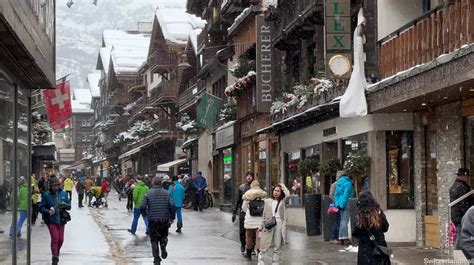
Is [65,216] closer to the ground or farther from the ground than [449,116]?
closer to the ground

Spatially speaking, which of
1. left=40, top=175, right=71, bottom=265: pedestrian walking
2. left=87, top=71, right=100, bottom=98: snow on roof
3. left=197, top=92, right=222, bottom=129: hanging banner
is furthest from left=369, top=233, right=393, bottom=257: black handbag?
left=87, top=71, right=100, bottom=98: snow on roof

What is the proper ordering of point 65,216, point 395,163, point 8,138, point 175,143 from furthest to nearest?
1. point 175,143
2. point 395,163
3. point 65,216
4. point 8,138

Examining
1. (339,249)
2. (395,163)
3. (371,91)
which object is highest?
(371,91)

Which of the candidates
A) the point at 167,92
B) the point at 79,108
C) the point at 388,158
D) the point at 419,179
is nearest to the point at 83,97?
the point at 79,108

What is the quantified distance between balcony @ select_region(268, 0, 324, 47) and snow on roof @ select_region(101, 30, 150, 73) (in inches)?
2368

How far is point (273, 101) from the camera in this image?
101ft

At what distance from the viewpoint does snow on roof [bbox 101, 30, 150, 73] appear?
90.5m

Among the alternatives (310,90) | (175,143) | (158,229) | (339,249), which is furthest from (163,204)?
(175,143)

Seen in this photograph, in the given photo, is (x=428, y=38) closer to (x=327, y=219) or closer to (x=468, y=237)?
(x=327, y=219)

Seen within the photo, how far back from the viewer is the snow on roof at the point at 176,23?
67250 millimetres

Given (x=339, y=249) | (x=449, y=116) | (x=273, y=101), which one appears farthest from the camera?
(x=273, y=101)

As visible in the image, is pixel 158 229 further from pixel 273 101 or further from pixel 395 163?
pixel 273 101

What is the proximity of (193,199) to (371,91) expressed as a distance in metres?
23.3

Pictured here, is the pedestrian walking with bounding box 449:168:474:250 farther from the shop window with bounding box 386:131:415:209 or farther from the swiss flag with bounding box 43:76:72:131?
the swiss flag with bounding box 43:76:72:131
